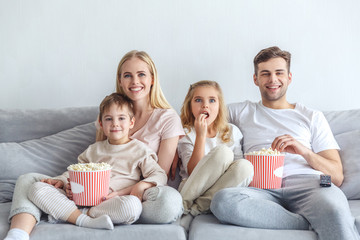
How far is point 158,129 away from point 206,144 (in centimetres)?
27

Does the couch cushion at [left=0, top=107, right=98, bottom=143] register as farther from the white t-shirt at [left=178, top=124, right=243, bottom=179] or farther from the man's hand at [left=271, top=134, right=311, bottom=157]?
the man's hand at [left=271, top=134, right=311, bottom=157]

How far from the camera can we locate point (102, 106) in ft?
7.04

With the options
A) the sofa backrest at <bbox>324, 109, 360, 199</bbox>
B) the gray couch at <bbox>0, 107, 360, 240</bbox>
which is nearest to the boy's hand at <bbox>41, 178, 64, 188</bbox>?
the gray couch at <bbox>0, 107, 360, 240</bbox>

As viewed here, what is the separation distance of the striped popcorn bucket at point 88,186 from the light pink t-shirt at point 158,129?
454mm

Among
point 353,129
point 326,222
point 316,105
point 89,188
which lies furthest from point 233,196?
point 316,105

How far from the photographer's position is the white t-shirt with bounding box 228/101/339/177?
226 cm

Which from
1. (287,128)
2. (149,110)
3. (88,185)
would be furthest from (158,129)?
(287,128)

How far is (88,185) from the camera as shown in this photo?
70.8 inches

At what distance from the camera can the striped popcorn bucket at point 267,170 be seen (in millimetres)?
1951

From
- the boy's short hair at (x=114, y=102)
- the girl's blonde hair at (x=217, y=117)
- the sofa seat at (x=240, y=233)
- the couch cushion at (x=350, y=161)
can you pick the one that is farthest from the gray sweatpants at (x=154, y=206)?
the couch cushion at (x=350, y=161)

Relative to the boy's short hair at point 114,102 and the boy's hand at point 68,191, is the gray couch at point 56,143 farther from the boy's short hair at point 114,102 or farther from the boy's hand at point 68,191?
the boy's short hair at point 114,102

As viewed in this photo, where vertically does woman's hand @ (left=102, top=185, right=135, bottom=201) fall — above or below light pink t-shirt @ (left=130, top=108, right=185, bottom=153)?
below

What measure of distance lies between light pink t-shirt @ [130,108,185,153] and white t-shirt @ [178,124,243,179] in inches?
2.5

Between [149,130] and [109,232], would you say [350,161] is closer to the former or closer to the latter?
[149,130]
